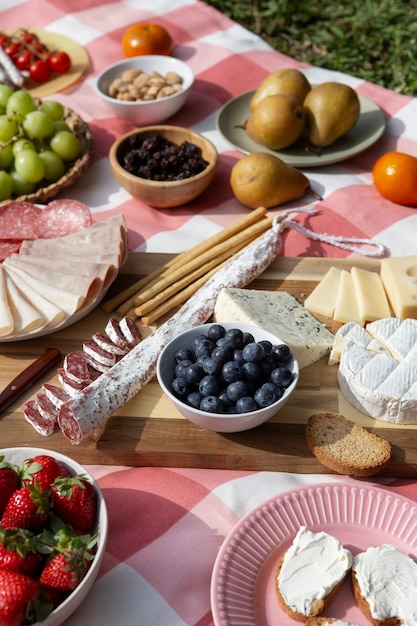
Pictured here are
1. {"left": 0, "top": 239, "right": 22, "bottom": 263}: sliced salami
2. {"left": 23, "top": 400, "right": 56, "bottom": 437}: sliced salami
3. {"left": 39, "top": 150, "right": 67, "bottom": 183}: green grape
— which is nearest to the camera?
{"left": 23, "top": 400, "right": 56, "bottom": 437}: sliced salami

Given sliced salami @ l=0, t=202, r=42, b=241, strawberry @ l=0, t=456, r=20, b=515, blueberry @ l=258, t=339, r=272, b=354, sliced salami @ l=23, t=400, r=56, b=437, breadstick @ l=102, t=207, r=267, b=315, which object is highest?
strawberry @ l=0, t=456, r=20, b=515

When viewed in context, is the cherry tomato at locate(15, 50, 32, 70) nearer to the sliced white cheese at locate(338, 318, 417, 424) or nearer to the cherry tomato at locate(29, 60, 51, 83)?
the cherry tomato at locate(29, 60, 51, 83)

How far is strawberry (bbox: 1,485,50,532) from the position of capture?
123 centimetres

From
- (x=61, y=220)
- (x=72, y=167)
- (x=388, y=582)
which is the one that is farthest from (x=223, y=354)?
(x=72, y=167)

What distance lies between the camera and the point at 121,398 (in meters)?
1.68

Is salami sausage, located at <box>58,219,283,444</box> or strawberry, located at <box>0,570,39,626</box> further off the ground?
strawberry, located at <box>0,570,39,626</box>

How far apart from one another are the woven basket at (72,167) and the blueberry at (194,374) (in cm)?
108

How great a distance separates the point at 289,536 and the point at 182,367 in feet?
1.49

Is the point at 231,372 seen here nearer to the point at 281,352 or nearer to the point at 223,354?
the point at 223,354

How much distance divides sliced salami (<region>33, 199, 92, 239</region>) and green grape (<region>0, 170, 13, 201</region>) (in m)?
0.24

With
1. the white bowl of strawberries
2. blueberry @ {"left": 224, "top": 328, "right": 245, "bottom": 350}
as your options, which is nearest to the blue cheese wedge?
blueberry @ {"left": 224, "top": 328, "right": 245, "bottom": 350}

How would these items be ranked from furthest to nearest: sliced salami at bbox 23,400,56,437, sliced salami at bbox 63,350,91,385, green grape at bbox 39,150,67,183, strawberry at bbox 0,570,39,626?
1. green grape at bbox 39,150,67,183
2. sliced salami at bbox 63,350,91,385
3. sliced salami at bbox 23,400,56,437
4. strawberry at bbox 0,570,39,626

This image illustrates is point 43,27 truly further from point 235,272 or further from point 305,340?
point 305,340

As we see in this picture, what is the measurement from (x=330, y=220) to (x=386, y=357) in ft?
2.95
